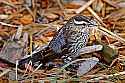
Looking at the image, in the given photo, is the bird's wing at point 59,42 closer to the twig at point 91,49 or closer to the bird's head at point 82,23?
the bird's head at point 82,23

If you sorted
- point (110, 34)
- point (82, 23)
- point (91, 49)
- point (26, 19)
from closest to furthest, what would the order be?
point (82, 23), point (91, 49), point (110, 34), point (26, 19)

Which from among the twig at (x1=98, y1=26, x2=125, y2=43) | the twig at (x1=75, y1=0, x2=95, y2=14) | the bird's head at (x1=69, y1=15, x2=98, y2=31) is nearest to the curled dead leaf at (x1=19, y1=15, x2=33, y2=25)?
the twig at (x1=75, y1=0, x2=95, y2=14)

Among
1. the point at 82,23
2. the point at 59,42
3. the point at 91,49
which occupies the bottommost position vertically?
the point at 91,49

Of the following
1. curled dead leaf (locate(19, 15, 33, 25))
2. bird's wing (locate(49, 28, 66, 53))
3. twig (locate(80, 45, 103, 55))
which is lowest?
twig (locate(80, 45, 103, 55))

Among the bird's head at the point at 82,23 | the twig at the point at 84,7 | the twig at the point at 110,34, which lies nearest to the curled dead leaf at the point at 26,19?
the twig at the point at 84,7

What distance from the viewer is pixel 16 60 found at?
19.8ft

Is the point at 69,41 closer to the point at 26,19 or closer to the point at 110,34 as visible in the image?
the point at 110,34

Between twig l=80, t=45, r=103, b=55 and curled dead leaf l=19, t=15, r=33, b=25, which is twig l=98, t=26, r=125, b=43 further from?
curled dead leaf l=19, t=15, r=33, b=25

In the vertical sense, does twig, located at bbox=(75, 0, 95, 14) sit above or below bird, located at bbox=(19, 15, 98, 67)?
above

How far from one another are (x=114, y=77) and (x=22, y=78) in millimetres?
1057

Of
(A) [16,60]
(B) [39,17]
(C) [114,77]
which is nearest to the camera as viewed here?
(C) [114,77]

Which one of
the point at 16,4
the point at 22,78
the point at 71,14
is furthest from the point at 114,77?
the point at 16,4

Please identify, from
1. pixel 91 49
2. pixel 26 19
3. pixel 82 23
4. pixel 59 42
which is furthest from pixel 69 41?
pixel 26 19

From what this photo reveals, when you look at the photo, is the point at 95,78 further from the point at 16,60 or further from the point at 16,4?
the point at 16,4
